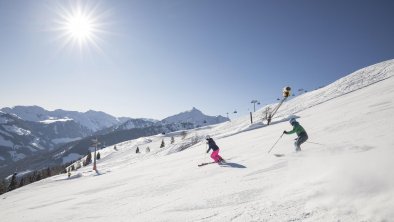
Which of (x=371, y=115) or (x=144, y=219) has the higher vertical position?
(x=371, y=115)

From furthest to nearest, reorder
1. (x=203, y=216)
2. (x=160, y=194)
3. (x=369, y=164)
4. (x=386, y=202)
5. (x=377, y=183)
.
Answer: (x=160, y=194) < (x=369, y=164) < (x=203, y=216) < (x=377, y=183) < (x=386, y=202)

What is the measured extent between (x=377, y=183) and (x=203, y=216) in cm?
401

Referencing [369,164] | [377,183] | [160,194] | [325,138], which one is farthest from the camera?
[325,138]

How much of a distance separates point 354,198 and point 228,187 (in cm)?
424

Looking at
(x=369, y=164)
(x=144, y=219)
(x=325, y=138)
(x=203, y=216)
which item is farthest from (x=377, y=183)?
(x=325, y=138)

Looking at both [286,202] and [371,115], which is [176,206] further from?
[371,115]

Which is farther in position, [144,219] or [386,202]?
[144,219]

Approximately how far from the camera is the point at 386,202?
16.8 ft

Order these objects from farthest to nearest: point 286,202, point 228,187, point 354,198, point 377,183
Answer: point 228,187 → point 286,202 → point 377,183 → point 354,198

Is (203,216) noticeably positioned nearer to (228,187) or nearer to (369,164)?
(228,187)

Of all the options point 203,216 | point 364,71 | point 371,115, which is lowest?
point 203,216

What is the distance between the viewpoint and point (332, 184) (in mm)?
6758

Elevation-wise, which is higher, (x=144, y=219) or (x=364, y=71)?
(x=364, y=71)

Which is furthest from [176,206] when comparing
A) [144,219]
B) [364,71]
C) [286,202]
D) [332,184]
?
[364,71]
